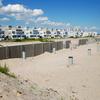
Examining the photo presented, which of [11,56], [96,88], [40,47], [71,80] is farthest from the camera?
[40,47]

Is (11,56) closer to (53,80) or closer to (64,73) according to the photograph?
(64,73)

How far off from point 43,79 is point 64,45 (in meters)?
31.1

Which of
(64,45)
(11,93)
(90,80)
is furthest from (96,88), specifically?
(64,45)

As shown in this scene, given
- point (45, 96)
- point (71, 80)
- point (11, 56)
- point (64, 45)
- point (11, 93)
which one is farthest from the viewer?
point (64, 45)

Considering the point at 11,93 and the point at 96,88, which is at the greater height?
the point at 11,93

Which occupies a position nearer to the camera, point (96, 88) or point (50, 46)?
point (96, 88)

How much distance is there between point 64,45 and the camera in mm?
43125

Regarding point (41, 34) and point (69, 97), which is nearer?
point (69, 97)

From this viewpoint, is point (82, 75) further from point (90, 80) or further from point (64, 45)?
point (64, 45)

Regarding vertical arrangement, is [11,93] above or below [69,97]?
above

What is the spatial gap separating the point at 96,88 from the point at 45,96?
3698 mm

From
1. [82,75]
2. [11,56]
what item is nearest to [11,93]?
[82,75]

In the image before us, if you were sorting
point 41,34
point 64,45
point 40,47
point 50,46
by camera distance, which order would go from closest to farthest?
1. point 40,47
2. point 50,46
3. point 64,45
4. point 41,34

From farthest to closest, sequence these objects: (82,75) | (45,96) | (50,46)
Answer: (50,46)
(82,75)
(45,96)
